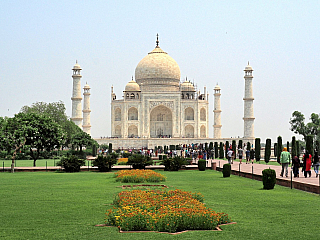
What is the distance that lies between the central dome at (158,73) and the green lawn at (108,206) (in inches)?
1429

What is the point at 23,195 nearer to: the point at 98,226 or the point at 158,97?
the point at 98,226

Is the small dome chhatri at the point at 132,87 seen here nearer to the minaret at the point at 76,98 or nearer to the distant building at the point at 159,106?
the distant building at the point at 159,106

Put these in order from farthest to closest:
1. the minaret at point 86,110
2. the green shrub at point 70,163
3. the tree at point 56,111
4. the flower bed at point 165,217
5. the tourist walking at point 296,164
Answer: the minaret at point 86,110, the tree at point 56,111, the green shrub at point 70,163, the tourist walking at point 296,164, the flower bed at point 165,217

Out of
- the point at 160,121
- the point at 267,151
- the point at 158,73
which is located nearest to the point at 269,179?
the point at 267,151

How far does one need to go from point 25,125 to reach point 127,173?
22.6ft

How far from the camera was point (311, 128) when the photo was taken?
4009 centimetres

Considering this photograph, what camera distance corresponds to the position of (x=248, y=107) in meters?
40.9

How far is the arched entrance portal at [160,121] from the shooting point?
4647cm

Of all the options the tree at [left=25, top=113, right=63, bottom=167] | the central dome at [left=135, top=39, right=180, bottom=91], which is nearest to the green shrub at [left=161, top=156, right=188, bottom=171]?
the tree at [left=25, top=113, right=63, bottom=167]

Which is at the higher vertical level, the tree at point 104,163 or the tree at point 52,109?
the tree at point 52,109

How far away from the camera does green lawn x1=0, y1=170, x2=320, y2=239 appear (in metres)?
5.63

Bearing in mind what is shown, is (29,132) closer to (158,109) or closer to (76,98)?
(76,98)

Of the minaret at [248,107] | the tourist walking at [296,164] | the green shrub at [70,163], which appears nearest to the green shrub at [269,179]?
the tourist walking at [296,164]

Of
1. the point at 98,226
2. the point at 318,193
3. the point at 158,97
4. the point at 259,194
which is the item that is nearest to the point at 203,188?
the point at 259,194
